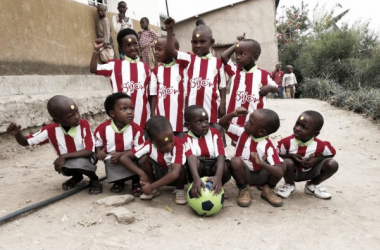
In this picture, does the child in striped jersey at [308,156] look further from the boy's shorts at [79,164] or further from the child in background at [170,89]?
the boy's shorts at [79,164]

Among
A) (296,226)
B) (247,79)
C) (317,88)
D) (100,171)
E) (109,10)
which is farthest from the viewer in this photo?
(317,88)

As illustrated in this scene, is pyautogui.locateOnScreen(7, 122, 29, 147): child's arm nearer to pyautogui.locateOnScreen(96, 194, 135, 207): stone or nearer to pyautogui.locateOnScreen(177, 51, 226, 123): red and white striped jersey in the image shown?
pyautogui.locateOnScreen(96, 194, 135, 207): stone

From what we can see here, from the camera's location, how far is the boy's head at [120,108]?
3.13 metres

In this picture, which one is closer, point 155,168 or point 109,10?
point 155,168

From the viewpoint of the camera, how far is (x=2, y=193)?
10.7 ft

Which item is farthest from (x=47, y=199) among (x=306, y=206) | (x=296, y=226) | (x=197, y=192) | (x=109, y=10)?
(x=109, y=10)

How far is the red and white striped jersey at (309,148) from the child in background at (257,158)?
29 centimetres

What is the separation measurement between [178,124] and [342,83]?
11175 mm

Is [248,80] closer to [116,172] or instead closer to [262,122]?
[262,122]

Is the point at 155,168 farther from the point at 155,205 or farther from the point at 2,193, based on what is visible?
the point at 2,193

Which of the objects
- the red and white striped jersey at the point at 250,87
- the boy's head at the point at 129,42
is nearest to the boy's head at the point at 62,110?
the boy's head at the point at 129,42

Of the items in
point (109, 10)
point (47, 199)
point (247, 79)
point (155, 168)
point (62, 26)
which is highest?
point (109, 10)

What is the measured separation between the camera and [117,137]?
10.5 ft

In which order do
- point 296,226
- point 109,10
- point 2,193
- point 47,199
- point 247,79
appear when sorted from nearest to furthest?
point 296,226, point 47,199, point 2,193, point 247,79, point 109,10
